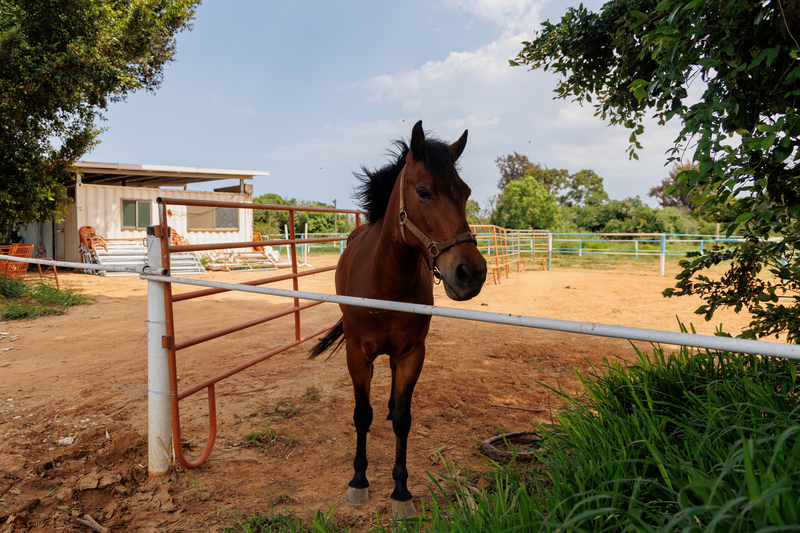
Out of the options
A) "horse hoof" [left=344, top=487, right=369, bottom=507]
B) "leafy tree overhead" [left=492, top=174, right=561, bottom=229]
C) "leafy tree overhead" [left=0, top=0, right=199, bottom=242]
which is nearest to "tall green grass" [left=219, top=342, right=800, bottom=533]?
"horse hoof" [left=344, top=487, right=369, bottom=507]

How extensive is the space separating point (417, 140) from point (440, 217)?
17.4 inches

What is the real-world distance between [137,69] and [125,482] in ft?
37.2

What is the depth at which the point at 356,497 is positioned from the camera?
7.49 ft

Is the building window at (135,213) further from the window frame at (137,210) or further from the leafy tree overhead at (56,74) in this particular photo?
the leafy tree overhead at (56,74)

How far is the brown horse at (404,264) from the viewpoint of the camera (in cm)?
182

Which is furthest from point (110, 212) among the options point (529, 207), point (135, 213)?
point (529, 207)

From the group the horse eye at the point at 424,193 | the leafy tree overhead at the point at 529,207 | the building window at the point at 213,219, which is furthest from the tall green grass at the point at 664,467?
the leafy tree overhead at the point at 529,207

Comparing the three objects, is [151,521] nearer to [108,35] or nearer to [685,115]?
[685,115]

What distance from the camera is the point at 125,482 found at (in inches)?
93.8

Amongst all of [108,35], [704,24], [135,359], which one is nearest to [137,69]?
[108,35]

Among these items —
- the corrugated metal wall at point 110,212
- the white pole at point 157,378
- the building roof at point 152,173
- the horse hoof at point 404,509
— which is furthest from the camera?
the building roof at point 152,173

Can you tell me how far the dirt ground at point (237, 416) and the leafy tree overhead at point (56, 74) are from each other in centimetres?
381

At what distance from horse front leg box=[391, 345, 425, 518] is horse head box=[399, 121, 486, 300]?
699mm

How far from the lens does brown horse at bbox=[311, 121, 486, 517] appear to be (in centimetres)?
182
